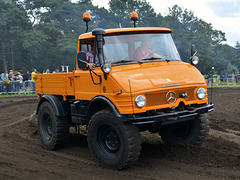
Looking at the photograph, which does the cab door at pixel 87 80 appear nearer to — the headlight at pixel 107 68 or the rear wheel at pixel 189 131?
the headlight at pixel 107 68

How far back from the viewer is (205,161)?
622 cm

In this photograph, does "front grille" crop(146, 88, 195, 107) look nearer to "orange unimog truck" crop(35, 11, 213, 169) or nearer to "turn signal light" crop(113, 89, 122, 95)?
"orange unimog truck" crop(35, 11, 213, 169)

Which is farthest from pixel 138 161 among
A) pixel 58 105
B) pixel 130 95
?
pixel 58 105

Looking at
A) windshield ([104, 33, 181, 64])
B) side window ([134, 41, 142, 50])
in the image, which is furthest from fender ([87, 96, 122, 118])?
side window ([134, 41, 142, 50])

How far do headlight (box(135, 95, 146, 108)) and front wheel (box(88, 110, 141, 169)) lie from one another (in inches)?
16.9

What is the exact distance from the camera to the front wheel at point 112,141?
19.1ft

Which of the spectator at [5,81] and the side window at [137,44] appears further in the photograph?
the spectator at [5,81]

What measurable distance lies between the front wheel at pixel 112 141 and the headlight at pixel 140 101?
43 cm

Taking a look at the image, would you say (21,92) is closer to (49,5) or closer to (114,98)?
(114,98)

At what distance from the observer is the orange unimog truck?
5848 mm

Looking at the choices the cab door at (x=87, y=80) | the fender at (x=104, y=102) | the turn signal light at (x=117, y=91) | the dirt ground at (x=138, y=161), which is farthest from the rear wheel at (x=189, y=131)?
the cab door at (x=87, y=80)

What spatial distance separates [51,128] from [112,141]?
2583mm

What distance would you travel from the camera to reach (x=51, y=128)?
8.36m

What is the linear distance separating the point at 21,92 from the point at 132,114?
20733mm
